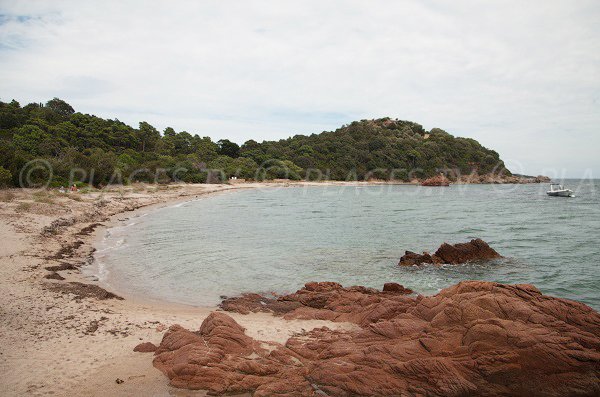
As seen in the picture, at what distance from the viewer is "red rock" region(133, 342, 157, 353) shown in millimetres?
7453

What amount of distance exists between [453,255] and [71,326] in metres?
14.2

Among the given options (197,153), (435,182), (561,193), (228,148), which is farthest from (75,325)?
(435,182)

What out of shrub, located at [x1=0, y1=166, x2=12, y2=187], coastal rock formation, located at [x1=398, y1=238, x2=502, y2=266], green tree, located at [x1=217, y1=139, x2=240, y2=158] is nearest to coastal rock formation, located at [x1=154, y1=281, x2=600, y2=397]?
coastal rock formation, located at [x1=398, y1=238, x2=502, y2=266]

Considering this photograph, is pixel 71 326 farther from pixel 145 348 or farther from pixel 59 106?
pixel 59 106

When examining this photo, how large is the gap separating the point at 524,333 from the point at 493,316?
2.51 ft

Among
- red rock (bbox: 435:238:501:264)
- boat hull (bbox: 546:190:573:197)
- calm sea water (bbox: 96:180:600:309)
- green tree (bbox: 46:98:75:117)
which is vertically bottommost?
calm sea water (bbox: 96:180:600:309)

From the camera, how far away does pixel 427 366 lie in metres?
6.11

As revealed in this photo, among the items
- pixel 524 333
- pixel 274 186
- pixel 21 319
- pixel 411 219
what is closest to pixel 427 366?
pixel 524 333

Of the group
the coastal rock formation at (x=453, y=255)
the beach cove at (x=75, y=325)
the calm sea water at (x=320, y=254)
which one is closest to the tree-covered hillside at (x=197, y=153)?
the calm sea water at (x=320, y=254)

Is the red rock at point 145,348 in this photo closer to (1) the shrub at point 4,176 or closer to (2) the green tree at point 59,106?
(1) the shrub at point 4,176

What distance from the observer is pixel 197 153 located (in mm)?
89562

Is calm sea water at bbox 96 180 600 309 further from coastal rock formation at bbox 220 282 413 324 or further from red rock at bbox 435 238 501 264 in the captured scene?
coastal rock formation at bbox 220 282 413 324

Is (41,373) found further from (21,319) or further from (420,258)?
(420,258)

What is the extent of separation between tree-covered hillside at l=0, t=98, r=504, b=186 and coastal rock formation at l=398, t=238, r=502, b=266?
2958 centimetres
